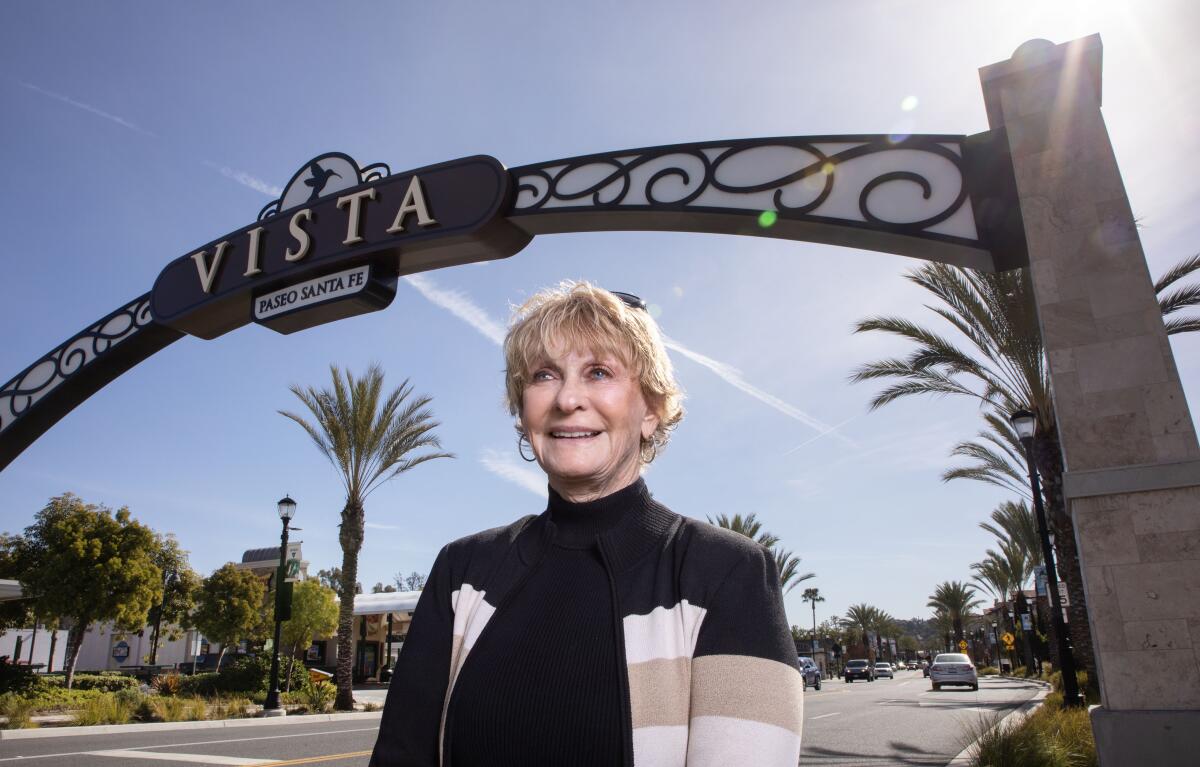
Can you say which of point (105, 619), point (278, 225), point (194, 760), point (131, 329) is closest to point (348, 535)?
point (105, 619)

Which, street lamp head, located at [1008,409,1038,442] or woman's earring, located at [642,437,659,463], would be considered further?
street lamp head, located at [1008,409,1038,442]

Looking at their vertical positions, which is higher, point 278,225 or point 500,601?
point 278,225

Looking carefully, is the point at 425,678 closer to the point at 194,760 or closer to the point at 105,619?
the point at 194,760

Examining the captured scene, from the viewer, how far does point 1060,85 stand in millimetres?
5125

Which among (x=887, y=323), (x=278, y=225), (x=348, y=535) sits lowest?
(x=348, y=535)

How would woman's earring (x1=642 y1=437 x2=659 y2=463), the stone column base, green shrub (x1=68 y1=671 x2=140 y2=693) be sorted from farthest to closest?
green shrub (x1=68 y1=671 x2=140 y2=693), the stone column base, woman's earring (x1=642 y1=437 x2=659 y2=463)

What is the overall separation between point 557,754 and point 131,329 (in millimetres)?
8396

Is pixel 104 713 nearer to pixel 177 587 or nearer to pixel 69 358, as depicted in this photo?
pixel 69 358

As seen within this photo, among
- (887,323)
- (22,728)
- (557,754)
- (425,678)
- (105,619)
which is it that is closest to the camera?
(557,754)

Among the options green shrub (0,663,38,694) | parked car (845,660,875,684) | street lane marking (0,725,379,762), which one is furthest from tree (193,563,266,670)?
parked car (845,660,875,684)

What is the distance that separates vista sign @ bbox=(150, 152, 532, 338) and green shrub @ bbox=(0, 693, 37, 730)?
422 inches

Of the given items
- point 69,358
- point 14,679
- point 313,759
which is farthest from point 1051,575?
point 14,679

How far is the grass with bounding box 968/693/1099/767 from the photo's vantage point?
7297mm

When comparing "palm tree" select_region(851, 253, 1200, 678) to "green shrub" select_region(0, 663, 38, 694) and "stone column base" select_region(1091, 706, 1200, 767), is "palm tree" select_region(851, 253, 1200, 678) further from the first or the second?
"green shrub" select_region(0, 663, 38, 694)
